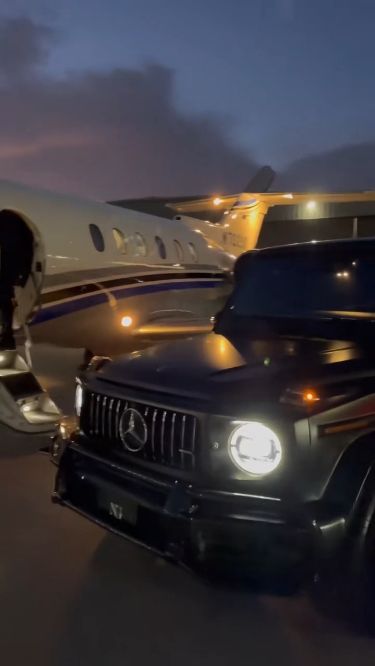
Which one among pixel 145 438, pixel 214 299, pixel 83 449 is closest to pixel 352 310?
pixel 145 438

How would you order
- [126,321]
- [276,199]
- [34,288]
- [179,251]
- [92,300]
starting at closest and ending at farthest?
[34,288]
[92,300]
[126,321]
[179,251]
[276,199]

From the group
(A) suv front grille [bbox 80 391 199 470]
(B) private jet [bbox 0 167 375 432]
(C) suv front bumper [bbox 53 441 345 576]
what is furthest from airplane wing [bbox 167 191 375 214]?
(C) suv front bumper [bbox 53 441 345 576]

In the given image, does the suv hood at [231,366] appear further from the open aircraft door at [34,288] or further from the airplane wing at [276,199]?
the airplane wing at [276,199]

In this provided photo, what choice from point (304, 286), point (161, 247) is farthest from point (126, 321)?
point (304, 286)

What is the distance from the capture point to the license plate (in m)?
3.56

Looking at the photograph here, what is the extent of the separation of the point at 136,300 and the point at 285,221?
26.0 meters

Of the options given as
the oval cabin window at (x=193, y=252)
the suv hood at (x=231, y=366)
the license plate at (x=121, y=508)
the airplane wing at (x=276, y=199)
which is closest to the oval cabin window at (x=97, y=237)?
the oval cabin window at (x=193, y=252)

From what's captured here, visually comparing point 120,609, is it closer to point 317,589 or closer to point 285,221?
point 317,589

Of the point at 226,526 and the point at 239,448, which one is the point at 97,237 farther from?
the point at 226,526

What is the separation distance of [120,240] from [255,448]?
26.4 feet

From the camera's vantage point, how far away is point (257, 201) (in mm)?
17047

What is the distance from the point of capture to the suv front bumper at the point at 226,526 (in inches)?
122

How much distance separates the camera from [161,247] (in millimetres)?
12219

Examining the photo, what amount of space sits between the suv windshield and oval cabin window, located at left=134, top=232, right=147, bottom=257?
624cm
